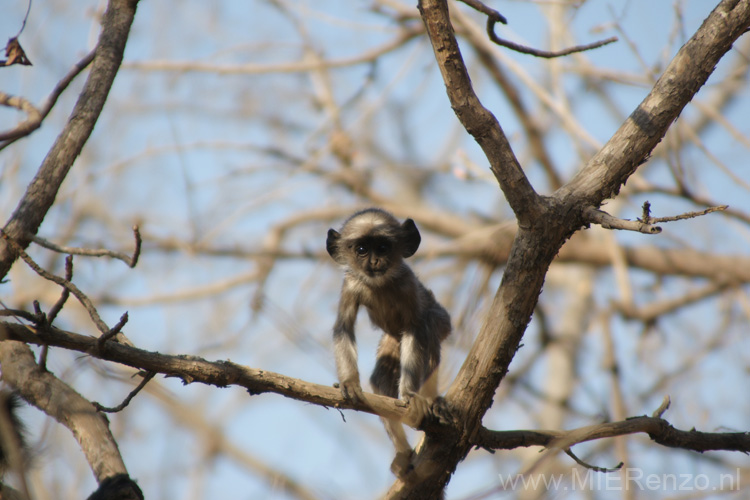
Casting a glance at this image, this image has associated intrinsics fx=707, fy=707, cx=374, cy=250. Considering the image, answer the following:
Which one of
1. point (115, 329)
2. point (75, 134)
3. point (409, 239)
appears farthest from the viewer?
Answer: point (409, 239)

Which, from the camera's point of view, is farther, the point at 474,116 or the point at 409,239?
the point at 409,239

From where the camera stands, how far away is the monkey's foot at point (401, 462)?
196 inches

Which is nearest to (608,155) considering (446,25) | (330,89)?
(446,25)

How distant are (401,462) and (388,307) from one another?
1.47 metres

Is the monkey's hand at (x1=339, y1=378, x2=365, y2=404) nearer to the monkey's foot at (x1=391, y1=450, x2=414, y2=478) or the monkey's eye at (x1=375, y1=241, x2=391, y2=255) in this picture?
the monkey's foot at (x1=391, y1=450, x2=414, y2=478)

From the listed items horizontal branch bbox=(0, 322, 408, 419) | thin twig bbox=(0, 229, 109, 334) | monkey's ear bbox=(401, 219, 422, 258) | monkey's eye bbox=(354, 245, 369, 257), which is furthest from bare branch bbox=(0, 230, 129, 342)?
monkey's ear bbox=(401, 219, 422, 258)

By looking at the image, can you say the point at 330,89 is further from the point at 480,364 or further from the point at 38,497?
the point at 480,364

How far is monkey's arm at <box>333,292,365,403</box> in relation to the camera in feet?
17.8

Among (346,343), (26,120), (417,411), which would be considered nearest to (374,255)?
(346,343)

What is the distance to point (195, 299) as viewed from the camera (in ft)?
48.0

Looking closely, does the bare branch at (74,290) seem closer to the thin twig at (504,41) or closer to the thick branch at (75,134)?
the thick branch at (75,134)

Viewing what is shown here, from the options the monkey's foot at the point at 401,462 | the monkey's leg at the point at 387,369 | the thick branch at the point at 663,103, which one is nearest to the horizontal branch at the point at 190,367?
the monkey's foot at the point at 401,462

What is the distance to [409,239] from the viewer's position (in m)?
6.54

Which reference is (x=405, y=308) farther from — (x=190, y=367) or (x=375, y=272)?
(x=190, y=367)
